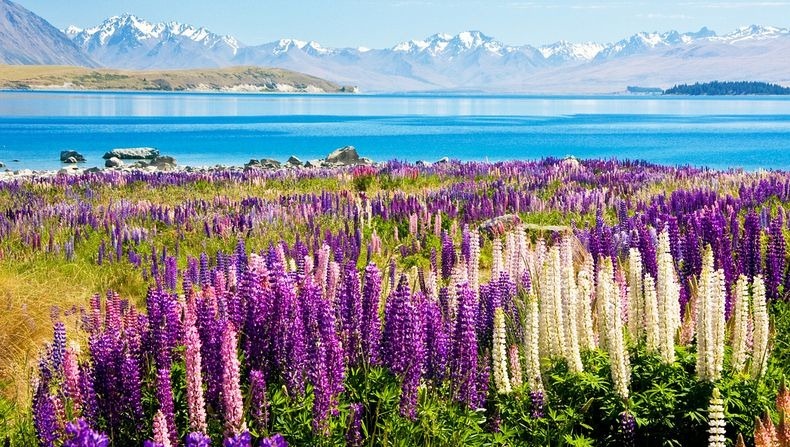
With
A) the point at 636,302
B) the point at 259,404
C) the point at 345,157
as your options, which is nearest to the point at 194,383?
the point at 259,404

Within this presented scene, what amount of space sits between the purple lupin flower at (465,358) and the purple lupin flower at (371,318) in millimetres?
455

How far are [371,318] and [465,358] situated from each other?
62 centimetres

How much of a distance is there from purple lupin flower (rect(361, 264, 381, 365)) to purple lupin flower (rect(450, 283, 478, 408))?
1.49 ft

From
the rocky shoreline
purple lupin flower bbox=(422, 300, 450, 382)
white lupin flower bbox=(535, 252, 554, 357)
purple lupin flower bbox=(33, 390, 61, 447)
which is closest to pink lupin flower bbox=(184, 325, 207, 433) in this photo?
purple lupin flower bbox=(33, 390, 61, 447)

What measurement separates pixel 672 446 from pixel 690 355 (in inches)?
25.1

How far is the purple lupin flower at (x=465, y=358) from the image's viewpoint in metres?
4.59

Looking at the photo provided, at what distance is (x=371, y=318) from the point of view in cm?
493

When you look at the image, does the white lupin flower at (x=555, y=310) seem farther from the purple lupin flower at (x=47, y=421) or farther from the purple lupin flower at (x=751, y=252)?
the purple lupin flower at (x=751, y=252)

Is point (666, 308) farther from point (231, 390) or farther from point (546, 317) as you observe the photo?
point (231, 390)

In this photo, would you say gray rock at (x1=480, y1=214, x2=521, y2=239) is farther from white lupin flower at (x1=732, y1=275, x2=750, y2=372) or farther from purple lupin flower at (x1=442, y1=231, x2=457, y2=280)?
white lupin flower at (x1=732, y1=275, x2=750, y2=372)

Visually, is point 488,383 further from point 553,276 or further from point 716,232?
point 716,232

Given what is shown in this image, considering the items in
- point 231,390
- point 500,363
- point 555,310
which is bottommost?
point 500,363

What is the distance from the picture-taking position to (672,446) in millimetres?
4461

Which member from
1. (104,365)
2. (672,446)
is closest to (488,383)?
(672,446)
